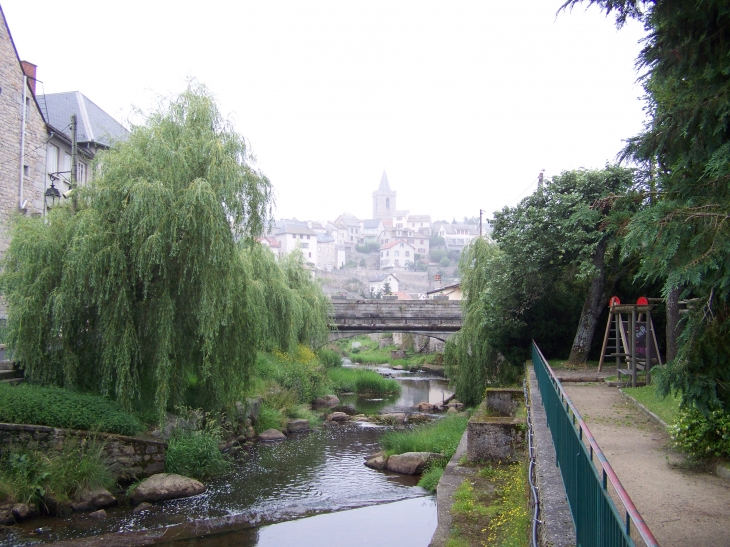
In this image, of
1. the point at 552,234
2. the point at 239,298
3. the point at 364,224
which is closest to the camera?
the point at 239,298

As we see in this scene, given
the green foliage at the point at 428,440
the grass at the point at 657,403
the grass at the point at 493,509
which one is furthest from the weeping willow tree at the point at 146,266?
the grass at the point at 657,403

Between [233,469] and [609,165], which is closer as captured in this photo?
A: [233,469]

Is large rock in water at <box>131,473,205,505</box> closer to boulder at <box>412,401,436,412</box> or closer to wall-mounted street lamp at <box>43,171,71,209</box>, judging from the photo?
wall-mounted street lamp at <box>43,171,71,209</box>

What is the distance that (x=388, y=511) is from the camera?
11312 mm

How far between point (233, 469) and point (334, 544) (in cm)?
476

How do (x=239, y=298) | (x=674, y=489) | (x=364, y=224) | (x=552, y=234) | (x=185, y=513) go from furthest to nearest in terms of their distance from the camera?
(x=364, y=224), (x=552, y=234), (x=239, y=298), (x=185, y=513), (x=674, y=489)

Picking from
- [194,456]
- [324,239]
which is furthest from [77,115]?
[324,239]

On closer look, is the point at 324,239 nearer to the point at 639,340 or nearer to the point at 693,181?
the point at 639,340

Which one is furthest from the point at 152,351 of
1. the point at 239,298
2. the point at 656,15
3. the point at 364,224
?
the point at 364,224

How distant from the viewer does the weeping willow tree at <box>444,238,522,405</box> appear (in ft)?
58.6

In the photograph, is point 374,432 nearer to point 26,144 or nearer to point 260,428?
point 260,428

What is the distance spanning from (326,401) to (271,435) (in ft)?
24.6

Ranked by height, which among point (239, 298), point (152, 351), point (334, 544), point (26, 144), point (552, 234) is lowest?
point (334, 544)

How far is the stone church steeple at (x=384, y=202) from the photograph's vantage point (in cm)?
16825
